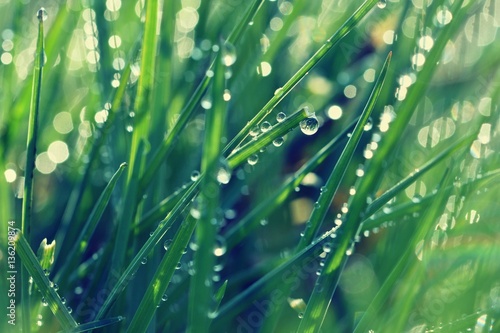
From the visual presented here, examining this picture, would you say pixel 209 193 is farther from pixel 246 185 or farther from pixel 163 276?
pixel 246 185

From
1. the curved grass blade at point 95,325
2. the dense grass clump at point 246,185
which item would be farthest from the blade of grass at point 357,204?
the curved grass blade at point 95,325

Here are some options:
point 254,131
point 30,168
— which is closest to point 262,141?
point 254,131

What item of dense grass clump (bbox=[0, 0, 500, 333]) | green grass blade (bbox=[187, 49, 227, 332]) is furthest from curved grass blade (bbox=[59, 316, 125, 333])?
green grass blade (bbox=[187, 49, 227, 332])

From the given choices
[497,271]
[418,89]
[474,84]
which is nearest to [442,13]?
[418,89]

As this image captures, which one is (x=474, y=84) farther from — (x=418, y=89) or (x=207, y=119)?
(x=207, y=119)

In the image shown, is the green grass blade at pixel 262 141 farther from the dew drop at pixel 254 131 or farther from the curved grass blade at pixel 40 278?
the curved grass blade at pixel 40 278

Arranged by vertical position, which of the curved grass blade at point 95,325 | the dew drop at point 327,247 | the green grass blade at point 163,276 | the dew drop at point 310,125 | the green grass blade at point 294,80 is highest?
the green grass blade at point 294,80

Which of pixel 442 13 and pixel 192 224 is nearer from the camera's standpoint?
pixel 192 224

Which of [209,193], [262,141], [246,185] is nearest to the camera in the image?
[209,193]
